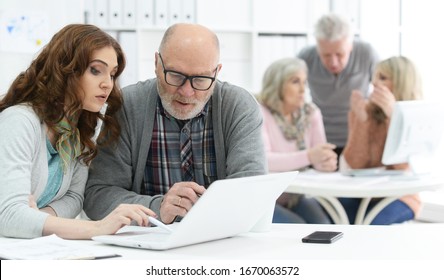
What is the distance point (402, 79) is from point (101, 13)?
1.99 metres

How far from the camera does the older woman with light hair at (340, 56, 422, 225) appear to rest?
12.6ft

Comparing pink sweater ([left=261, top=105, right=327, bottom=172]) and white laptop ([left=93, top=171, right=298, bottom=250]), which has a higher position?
white laptop ([left=93, top=171, right=298, bottom=250])

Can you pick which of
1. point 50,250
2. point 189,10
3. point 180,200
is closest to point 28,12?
point 189,10

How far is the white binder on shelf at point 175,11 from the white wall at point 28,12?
3.11 feet

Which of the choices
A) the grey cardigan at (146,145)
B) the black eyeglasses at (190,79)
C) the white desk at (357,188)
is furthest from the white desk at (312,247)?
the white desk at (357,188)

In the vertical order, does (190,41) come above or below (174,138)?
above

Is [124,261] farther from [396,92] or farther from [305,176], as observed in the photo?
[396,92]

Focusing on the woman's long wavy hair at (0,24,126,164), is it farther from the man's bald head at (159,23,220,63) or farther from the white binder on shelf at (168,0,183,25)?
the white binder on shelf at (168,0,183,25)

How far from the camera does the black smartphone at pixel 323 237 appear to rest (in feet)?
5.63

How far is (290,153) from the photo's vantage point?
152 inches

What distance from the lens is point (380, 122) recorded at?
395cm

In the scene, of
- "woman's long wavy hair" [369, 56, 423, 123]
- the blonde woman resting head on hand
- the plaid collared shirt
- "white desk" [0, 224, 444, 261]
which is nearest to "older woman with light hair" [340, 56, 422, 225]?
"woman's long wavy hair" [369, 56, 423, 123]

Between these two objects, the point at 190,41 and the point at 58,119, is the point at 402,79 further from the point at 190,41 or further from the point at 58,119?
the point at 58,119

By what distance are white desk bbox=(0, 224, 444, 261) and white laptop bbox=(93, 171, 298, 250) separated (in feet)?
0.07
